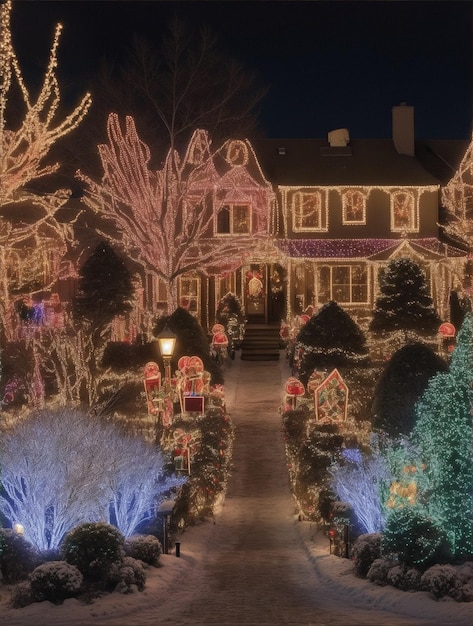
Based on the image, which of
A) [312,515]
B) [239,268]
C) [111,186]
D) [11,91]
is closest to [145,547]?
[312,515]

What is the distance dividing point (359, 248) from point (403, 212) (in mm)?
2350

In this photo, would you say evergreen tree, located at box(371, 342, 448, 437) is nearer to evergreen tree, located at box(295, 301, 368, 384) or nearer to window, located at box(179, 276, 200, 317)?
evergreen tree, located at box(295, 301, 368, 384)

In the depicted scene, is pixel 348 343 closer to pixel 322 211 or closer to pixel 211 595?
pixel 211 595

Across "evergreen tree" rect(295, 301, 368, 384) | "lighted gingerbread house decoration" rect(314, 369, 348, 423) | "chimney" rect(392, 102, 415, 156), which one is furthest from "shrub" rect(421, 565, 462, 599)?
"chimney" rect(392, 102, 415, 156)

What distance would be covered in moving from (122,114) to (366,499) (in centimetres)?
2596

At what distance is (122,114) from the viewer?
4375cm

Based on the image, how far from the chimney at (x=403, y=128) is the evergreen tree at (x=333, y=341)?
2124cm

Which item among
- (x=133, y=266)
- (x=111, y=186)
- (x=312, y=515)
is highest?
(x=111, y=186)

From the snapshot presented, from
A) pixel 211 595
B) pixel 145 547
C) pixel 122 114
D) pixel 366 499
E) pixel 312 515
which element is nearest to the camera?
pixel 211 595

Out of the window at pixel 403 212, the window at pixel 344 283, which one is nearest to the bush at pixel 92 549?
the window at pixel 344 283

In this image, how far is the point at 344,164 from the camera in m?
46.4

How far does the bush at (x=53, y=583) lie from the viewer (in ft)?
56.6

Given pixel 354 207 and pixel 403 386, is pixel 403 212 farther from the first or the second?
pixel 403 386

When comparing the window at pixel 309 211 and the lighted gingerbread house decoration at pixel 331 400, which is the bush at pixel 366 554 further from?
the window at pixel 309 211
